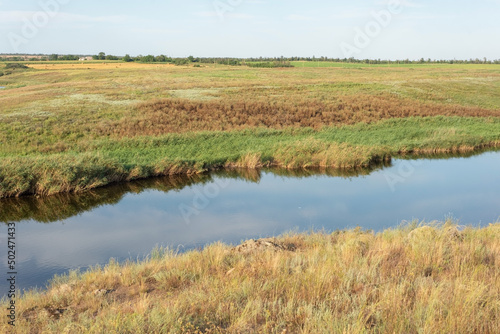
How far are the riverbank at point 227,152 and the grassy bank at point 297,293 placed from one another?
891 cm

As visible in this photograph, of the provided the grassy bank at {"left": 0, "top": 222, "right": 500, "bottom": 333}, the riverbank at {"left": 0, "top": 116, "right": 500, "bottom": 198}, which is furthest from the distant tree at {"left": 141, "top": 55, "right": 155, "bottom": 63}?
the grassy bank at {"left": 0, "top": 222, "right": 500, "bottom": 333}

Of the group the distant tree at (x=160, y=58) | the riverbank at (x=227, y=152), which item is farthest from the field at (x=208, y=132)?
the distant tree at (x=160, y=58)

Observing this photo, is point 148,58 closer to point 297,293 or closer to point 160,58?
point 160,58

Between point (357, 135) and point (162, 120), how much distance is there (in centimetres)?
1265

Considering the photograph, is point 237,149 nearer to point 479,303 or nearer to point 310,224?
point 310,224

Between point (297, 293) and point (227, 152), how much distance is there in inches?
641

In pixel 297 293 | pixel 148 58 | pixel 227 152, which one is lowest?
pixel 227 152

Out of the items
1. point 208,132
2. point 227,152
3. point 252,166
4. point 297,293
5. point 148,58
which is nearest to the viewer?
point 297,293

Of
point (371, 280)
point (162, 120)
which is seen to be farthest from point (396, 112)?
point (371, 280)

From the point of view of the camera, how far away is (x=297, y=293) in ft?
18.5

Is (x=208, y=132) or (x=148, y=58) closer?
(x=208, y=132)

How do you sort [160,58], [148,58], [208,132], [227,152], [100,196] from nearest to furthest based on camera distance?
[100,196] < [227,152] < [208,132] < [148,58] < [160,58]

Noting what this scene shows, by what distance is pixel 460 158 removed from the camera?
24031 mm

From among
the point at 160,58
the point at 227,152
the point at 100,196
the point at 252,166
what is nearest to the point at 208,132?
the point at 227,152
